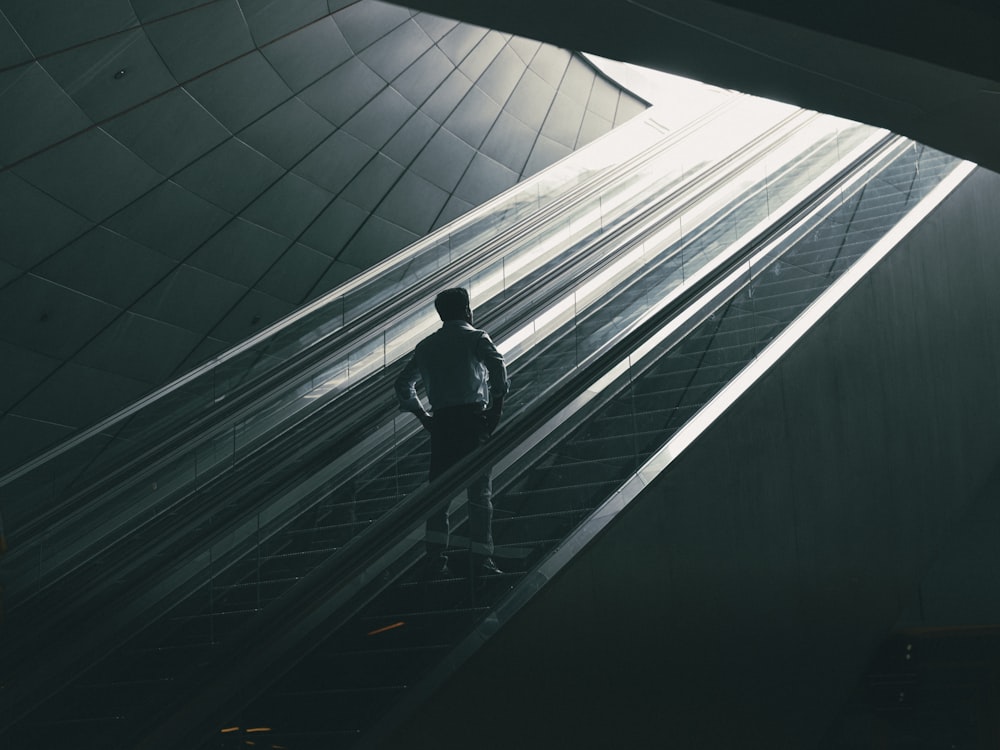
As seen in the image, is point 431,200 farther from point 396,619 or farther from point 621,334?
point 396,619

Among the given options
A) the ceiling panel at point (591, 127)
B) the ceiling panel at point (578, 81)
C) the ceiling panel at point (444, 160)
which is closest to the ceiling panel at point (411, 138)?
the ceiling panel at point (444, 160)

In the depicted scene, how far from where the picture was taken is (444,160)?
15570mm

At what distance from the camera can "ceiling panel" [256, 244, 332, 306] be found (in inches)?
544

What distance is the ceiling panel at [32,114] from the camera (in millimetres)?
9359

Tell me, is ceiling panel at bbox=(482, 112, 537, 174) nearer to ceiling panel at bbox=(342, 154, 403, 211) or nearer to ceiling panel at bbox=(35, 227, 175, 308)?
ceiling panel at bbox=(342, 154, 403, 211)

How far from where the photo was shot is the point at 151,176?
37.6 ft

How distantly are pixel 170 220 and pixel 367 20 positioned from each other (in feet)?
10.8

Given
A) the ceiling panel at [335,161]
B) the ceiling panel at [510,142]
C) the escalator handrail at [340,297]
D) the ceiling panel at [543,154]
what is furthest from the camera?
the ceiling panel at [543,154]

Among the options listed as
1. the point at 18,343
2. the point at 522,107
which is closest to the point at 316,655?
the point at 18,343

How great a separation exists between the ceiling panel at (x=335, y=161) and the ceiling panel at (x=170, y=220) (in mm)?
1263

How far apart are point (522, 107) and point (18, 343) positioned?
8.59 metres

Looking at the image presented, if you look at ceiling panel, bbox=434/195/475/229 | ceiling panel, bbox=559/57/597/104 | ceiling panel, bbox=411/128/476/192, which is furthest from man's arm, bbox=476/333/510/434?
ceiling panel, bbox=559/57/597/104

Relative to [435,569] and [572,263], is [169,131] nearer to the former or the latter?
[572,263]

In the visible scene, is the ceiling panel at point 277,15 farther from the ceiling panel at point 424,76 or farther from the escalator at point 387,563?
the escalator at point 387,563
